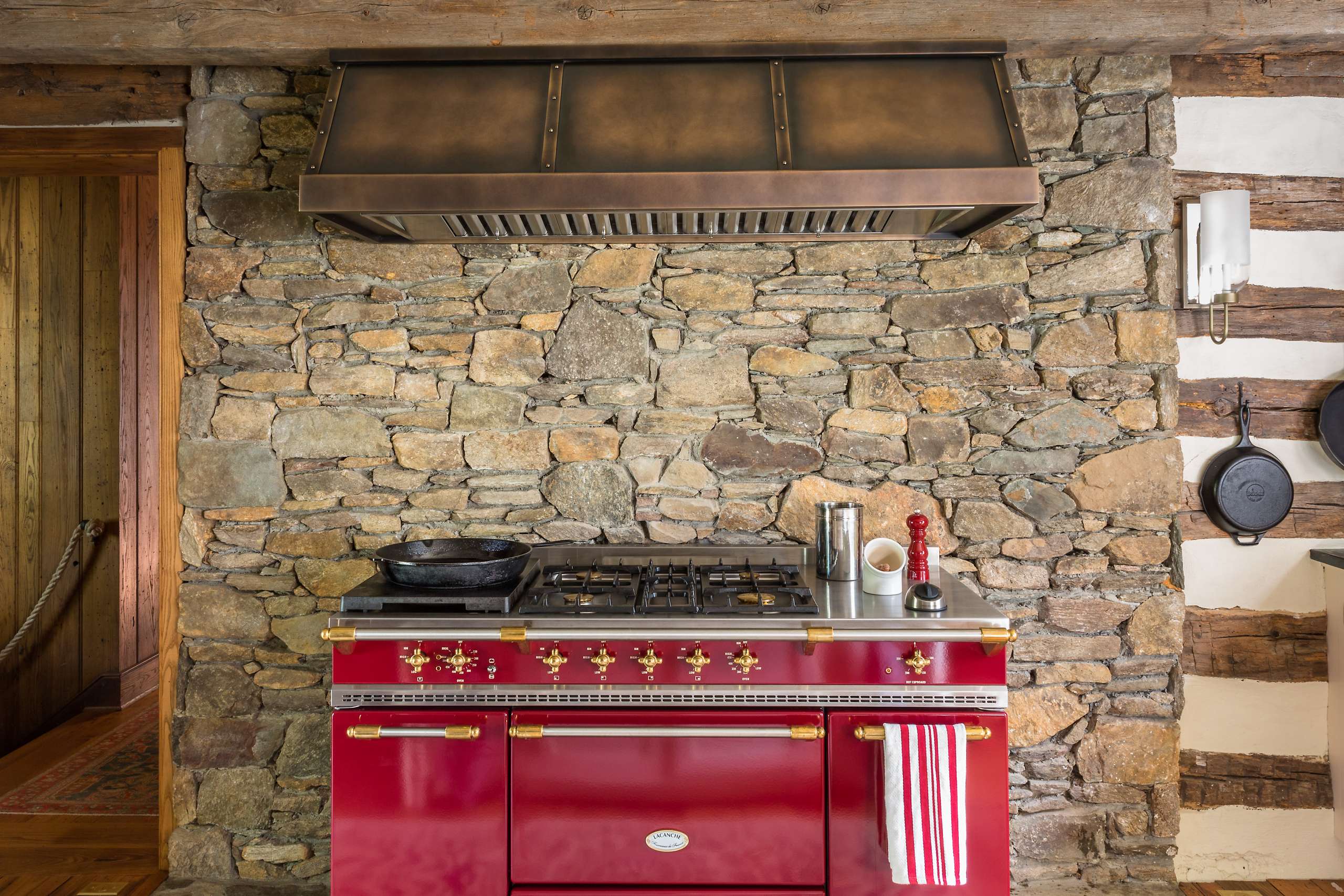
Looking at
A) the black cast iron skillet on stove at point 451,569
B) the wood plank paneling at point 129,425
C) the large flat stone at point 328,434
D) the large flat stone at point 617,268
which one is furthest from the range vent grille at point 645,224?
the wood plank paneling at point 129,425

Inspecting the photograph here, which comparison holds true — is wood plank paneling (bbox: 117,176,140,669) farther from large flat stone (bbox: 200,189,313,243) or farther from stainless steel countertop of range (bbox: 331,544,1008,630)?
stainless steel countertop of range (bbox: 331,544,1008,630)

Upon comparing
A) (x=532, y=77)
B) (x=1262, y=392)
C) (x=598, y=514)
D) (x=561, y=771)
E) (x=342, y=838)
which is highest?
(x=532, y=77)

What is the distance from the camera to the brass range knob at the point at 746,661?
2057mm

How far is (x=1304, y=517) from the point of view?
2699mm

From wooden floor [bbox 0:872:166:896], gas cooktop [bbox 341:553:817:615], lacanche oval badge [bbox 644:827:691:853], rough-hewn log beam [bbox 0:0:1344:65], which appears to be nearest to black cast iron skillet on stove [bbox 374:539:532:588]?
gas cooktop [bbox 341:553:817:615]

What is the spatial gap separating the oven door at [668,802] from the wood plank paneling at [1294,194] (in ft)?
7.20

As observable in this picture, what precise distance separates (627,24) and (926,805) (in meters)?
2.33

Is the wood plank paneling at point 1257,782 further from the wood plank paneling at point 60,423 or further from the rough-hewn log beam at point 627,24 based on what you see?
the wood plank paneling at point 60,423

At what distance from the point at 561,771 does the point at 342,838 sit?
582 mm

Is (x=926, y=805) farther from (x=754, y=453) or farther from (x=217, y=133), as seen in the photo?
(x=217, y=133)

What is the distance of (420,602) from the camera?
2188 millimetres

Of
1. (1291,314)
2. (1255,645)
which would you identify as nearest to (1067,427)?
(1291,314)

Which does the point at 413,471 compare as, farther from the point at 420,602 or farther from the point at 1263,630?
the point at 1263,630

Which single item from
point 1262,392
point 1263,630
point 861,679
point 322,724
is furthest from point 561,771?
point 1262,392
